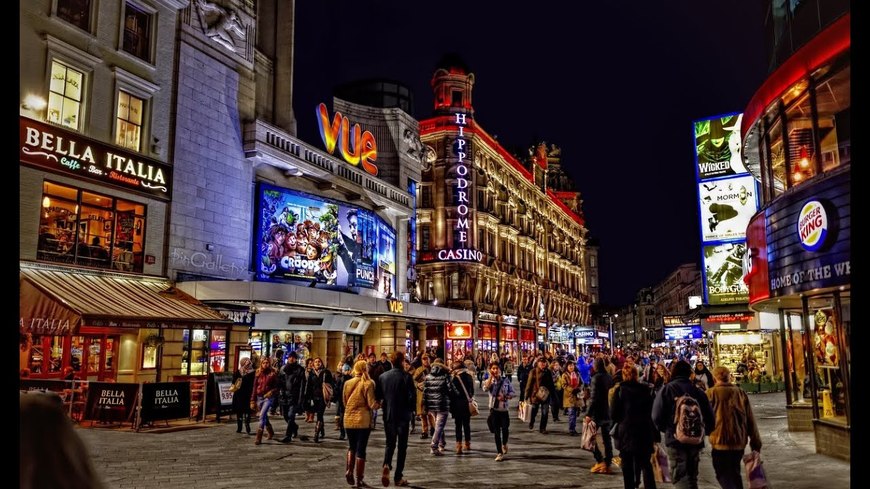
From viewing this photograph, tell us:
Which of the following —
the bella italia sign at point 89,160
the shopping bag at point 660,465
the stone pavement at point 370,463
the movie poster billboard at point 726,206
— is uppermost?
the movie poster billboard at point 726,206

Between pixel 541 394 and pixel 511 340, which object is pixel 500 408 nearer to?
pixel 541 394

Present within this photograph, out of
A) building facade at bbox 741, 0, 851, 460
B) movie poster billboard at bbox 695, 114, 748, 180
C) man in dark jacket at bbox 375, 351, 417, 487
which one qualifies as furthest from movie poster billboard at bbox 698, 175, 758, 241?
man in dark jacket at bbox 375, 351, 417, 487

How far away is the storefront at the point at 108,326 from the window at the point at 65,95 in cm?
427

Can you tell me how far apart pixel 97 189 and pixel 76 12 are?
5309 millimetres

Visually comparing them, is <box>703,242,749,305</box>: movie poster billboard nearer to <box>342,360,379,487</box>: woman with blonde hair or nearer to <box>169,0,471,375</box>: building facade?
<box>169,0,471,375</box>: building facade

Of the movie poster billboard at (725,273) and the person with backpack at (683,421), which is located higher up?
the movie poster billboard at (725,273)

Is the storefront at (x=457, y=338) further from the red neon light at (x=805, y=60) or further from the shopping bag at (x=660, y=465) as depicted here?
the shopping bag at (x=660, y=465)

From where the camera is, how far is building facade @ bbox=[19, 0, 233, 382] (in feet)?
55.2

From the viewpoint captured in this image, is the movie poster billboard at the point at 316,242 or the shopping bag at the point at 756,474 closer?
the shopping bag at the point at 756,474

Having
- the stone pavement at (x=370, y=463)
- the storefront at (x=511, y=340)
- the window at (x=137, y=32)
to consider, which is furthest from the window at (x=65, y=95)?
the storefront at (x=511, y=340)

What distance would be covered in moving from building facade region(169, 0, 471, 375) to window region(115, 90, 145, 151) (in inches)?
60.1

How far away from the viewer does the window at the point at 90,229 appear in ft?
57.6

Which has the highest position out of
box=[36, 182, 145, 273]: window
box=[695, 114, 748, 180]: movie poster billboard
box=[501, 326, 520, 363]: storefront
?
box=[695, 114, 748, 180]: movie poster billboard

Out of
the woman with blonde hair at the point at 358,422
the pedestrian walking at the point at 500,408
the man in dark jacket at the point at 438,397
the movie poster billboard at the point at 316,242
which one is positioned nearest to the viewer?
the woman with blonde hair at the point at 358,422
